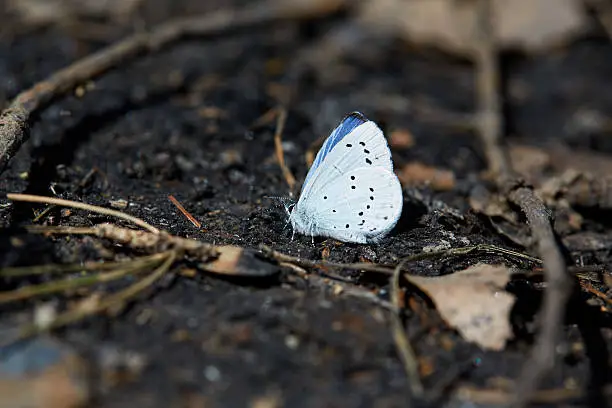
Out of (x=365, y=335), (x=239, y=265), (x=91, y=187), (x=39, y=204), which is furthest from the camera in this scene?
(x=91, y=187)

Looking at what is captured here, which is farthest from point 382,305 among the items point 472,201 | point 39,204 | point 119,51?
point 119,51

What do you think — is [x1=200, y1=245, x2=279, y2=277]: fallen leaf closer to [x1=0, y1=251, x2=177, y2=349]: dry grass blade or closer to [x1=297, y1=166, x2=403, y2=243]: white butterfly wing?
[x1=0, y1=251, x2=177, y2=349]: dry grass blade

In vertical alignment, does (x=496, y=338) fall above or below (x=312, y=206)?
below

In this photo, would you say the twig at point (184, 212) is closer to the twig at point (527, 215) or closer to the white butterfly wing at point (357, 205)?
the white butterfly wing at point (357, 205)

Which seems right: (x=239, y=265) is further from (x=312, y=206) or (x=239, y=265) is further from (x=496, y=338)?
(x=496, y=338)

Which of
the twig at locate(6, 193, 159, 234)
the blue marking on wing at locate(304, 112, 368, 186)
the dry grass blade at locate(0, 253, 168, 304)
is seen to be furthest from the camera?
the blue marking on wing at locate(304, 112, 368, 186)

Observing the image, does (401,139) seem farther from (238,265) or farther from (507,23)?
(238,265)

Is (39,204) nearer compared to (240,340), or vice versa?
(240,340)

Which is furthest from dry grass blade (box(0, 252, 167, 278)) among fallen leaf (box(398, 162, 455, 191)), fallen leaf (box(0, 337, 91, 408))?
fallen leaf (box(398, 162, 455, 191))
